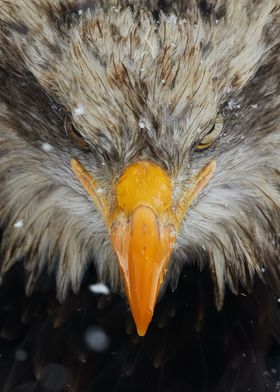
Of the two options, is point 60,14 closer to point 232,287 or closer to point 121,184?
point 121,184

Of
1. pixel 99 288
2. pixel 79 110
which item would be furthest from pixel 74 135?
pixel 99 288

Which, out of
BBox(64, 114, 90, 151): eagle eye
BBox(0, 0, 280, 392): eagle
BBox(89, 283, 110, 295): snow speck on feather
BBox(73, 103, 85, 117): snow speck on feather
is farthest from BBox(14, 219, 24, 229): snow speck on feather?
BBox(73, 103, 85, 117): snow speck on feather

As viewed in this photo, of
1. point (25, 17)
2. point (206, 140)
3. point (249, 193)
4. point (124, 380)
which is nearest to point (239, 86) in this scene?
point (206, 140)

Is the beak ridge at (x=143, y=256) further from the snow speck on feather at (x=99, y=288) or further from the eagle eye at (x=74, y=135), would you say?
the snow speck on feather at (x=99, y=288)

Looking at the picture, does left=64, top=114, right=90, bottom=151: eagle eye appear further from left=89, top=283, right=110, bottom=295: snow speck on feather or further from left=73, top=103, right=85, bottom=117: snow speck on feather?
left=89, top=283, right=110, bottom=295: snow speck on feather

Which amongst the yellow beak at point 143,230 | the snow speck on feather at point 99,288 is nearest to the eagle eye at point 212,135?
the yellow beak at point 143,230

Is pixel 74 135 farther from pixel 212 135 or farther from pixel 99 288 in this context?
pixel 99 288
